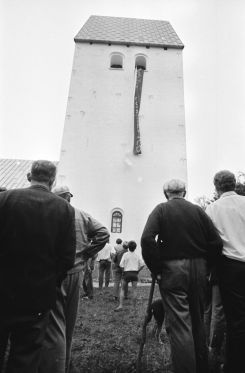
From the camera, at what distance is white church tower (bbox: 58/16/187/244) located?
64.5 feet

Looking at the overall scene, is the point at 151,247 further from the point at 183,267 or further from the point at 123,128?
the point at 123,128

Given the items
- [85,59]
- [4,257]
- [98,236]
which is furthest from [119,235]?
[4,257]

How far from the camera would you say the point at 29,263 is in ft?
8.09

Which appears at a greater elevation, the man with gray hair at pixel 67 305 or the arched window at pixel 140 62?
the arched window at pixel 140 62

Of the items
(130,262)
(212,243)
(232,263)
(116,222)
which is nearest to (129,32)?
(116,222)

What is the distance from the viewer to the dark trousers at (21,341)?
2.29 meters

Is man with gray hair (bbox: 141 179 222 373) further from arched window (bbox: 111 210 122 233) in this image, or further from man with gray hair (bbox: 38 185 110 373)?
arched window (bbox: 111 210 122 233)

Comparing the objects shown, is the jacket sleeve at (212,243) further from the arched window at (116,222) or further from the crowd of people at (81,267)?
the arched window at (116,222)

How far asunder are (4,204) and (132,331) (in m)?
4.17

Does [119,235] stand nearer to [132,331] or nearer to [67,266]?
[132,331]

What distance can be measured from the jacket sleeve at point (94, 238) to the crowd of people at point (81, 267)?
0.01 meters

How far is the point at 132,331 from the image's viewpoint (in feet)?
18.8

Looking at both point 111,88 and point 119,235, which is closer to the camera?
point 119,235

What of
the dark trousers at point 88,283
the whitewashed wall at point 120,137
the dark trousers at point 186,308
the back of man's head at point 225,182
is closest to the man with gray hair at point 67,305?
the dark trousers at point 186,308
